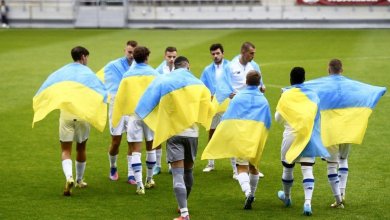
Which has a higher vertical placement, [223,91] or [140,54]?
[140,54]

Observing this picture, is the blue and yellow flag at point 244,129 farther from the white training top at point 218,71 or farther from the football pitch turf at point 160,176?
the white training top at point 218,71

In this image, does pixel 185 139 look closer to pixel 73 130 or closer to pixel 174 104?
pixel 174 104

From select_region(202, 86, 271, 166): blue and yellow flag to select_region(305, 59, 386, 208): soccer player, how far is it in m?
0.94

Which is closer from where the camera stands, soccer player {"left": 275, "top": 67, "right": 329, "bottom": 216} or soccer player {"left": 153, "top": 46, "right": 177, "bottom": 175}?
soccer player {"left": 275, "top": 67, "right": 329, "bottom": 216}

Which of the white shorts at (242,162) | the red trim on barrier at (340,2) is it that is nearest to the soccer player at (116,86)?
the white shorts at (242,162)

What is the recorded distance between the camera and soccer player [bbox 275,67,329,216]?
12.5 m

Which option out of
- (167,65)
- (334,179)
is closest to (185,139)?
(334,179)

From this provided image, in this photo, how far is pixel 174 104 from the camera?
1266 centimetres

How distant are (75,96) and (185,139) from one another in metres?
2.50

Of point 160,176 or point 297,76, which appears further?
point 160,176

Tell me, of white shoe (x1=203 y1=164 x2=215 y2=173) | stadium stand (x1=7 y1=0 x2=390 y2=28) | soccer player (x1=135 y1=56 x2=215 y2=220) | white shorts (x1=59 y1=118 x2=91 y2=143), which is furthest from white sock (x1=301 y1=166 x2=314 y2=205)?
stadium stand (x1=7 y1=0 x2=390 y2=28)

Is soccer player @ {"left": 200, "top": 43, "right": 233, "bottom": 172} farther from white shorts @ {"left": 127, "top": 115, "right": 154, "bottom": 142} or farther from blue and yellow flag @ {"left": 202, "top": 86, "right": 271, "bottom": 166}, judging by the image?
blue and yellow flag @ {"left": 202, "top": 86, "right": 271, "bottom": 166}

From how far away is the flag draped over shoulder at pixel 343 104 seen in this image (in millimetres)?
13234

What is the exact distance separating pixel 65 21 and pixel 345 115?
44437mm
